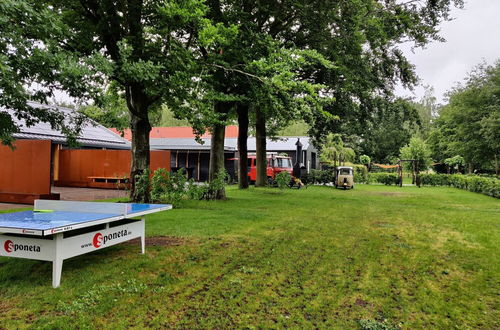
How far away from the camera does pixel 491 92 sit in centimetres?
2655

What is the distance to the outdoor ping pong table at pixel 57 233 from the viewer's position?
4105 millimetres

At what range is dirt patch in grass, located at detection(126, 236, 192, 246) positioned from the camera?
6896mm

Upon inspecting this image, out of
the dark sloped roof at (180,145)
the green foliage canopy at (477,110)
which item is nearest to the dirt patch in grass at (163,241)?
the dark sloped roof at (180,145)

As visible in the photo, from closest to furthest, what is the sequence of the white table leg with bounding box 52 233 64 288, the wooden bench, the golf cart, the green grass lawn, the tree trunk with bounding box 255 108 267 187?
the green grass lawn → the white table leg with bounding box 52 233 64 288 → the wooden bench → the tree trunk with bounding box 255 108 267 187 → the golf cart

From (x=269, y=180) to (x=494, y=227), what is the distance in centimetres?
1593

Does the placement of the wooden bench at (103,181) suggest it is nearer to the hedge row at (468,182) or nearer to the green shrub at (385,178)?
the hedge row at (468,182)

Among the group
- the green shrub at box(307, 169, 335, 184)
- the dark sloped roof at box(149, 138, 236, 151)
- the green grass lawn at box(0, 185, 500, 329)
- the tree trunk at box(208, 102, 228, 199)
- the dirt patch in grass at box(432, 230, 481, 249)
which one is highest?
the dark sloped roof at box(149, 138, 236, 151)

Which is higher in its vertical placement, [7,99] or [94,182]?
[7,99]

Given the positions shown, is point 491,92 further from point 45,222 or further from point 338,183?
point 45,222

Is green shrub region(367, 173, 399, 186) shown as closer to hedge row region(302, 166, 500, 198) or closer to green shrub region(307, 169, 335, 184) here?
hedge row region(302, 166, 500, 198)

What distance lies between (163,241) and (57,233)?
3.01 meters

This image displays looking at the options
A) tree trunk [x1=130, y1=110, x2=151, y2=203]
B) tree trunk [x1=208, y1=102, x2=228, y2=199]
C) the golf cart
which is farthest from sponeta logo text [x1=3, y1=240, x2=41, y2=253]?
the golf cart

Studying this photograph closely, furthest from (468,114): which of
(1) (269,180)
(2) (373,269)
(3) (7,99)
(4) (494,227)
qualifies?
(3) (7,99)

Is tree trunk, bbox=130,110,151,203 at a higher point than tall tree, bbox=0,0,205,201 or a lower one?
lower
